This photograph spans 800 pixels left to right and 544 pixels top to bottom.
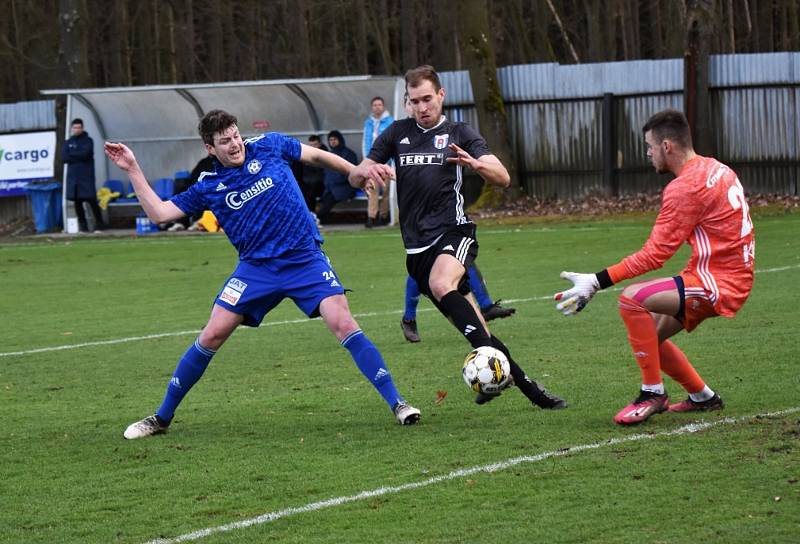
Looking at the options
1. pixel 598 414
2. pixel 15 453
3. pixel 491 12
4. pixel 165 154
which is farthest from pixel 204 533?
pixel 491 12

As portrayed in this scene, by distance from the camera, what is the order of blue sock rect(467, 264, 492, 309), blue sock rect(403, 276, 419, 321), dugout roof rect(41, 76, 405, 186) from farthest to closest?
1. dugout roof rect(41, 76, 405, 186)
2. blue sock rect(467, 264, 492, 309)
3. blue sock rect(403, 276, 419, 321)

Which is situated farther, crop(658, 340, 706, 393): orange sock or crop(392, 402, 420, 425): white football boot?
crop(392, 402, 420, 425): white football boot

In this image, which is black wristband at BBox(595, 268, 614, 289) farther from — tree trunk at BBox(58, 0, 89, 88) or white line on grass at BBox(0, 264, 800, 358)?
tree trunk at BBox(58, 0, 89, 88)

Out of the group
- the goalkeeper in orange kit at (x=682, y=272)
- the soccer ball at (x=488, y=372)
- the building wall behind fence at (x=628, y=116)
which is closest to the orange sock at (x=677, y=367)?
the goalkeeper in orange kit at (x=682, y=272)

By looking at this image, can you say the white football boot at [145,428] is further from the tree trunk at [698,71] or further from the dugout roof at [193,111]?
the dugout roof at [193,111]

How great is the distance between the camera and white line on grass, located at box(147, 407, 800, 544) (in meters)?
5.32

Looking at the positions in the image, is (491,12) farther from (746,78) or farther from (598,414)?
(598,414)

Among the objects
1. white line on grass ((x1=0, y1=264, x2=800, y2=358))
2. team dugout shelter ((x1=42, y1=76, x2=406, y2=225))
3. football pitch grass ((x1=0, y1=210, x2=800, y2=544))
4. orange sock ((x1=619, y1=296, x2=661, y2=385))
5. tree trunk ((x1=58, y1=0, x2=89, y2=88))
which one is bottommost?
white line on grass ((x1=0, y1=264, x2=800, y2=358))

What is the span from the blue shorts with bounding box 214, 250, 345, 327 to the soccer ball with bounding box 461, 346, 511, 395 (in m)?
0.94

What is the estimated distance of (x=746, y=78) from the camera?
23922mm

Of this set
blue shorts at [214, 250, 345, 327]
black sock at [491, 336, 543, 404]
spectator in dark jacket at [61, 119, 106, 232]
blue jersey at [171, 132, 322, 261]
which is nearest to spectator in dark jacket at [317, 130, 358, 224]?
spectator in dark jacket at [61, 119, 106, 232]

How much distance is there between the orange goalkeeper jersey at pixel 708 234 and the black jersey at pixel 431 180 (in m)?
1.45

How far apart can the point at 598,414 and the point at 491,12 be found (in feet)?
121

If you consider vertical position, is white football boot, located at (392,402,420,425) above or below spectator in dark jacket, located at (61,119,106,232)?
below
